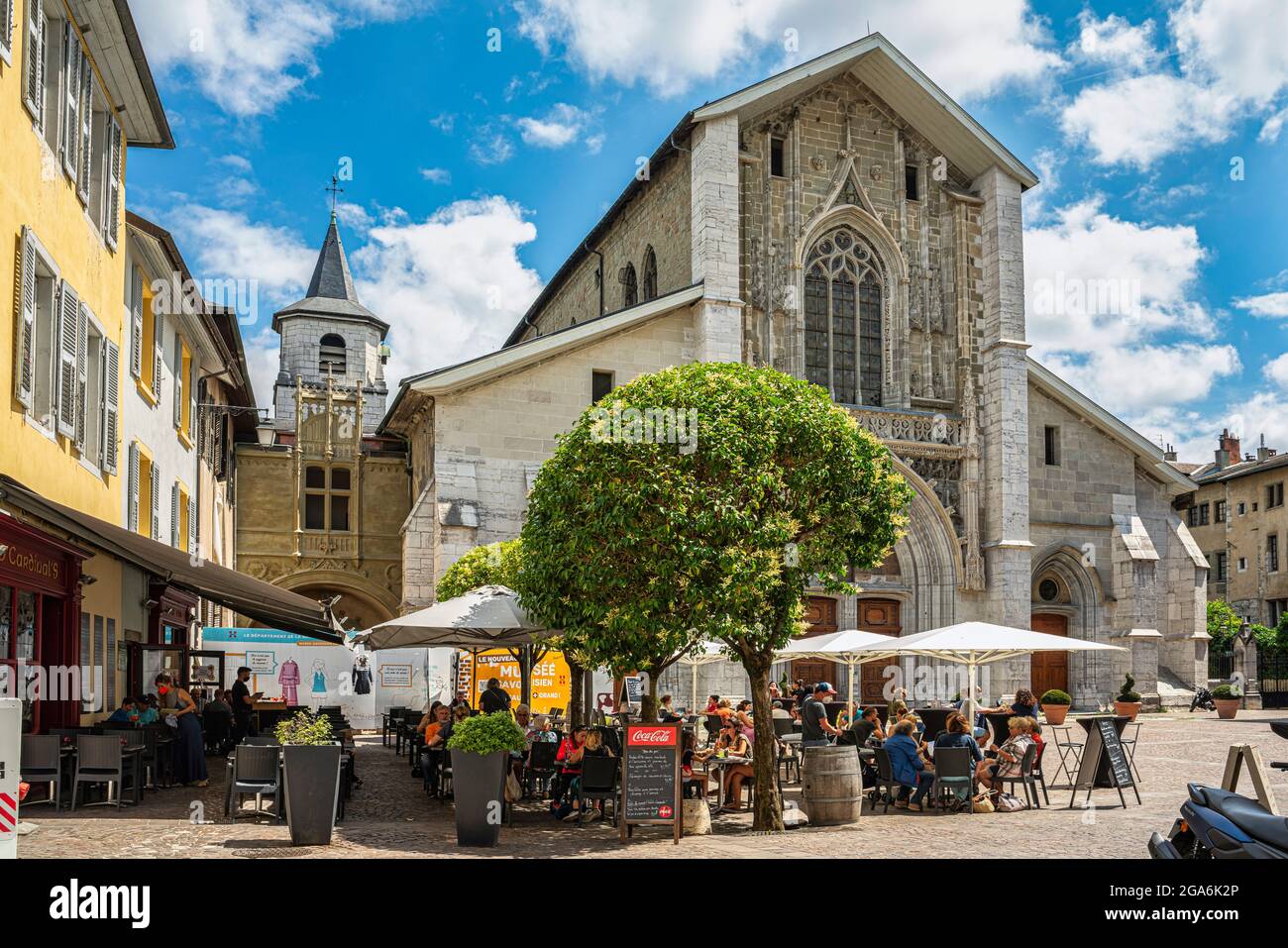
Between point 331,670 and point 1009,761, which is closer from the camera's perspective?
point 1009,761

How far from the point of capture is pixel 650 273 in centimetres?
3547

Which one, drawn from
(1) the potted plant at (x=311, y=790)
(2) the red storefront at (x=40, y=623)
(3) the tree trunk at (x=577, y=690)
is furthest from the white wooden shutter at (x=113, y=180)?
(1) the potted plant at (x=311, y=790)

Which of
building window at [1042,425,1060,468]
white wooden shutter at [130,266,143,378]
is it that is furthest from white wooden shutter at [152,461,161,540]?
building window at [1042,425,1060,468]

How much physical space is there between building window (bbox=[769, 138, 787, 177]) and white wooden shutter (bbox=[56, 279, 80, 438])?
20.7 m

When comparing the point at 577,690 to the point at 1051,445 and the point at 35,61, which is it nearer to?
the point at 35,61

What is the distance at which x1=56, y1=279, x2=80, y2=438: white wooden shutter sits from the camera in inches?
567

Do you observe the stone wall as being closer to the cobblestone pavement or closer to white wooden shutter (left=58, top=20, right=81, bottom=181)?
white wooden shutter (left=58, top=20, right=81, bottom=181)

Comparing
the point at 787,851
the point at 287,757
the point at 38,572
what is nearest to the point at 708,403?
the point at 787,851

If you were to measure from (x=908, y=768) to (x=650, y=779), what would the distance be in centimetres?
429

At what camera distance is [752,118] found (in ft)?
105

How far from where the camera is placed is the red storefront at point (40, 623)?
12.6 meters

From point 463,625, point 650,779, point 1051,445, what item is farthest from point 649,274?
point 650,779
